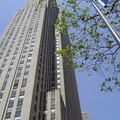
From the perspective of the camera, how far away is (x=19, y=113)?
150ft

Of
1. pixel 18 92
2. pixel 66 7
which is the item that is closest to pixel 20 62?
pixel 18 92

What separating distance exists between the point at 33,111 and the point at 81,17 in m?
34.7

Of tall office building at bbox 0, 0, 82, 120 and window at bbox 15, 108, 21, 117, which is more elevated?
tall office building at bbox 0, 0, 82, 120

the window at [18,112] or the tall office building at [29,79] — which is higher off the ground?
the tall office building at [29,79]

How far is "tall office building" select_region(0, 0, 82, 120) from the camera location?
4879 centimetres

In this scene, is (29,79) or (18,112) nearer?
(18,112)

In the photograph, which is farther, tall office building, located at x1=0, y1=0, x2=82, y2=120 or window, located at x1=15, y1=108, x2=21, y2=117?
tall office building, located at x1=0, y1=0, x2=82, y2=120

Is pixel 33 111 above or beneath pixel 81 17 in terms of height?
above

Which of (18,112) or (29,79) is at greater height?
(29,79)

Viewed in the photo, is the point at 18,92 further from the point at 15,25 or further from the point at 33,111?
the point at 15,25

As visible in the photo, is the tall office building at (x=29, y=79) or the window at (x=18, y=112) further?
the tall office building at (x=29, y=79)

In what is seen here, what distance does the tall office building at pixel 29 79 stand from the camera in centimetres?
4879

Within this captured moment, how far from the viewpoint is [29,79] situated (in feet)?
185

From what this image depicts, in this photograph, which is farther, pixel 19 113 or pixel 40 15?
pixel 40 15
